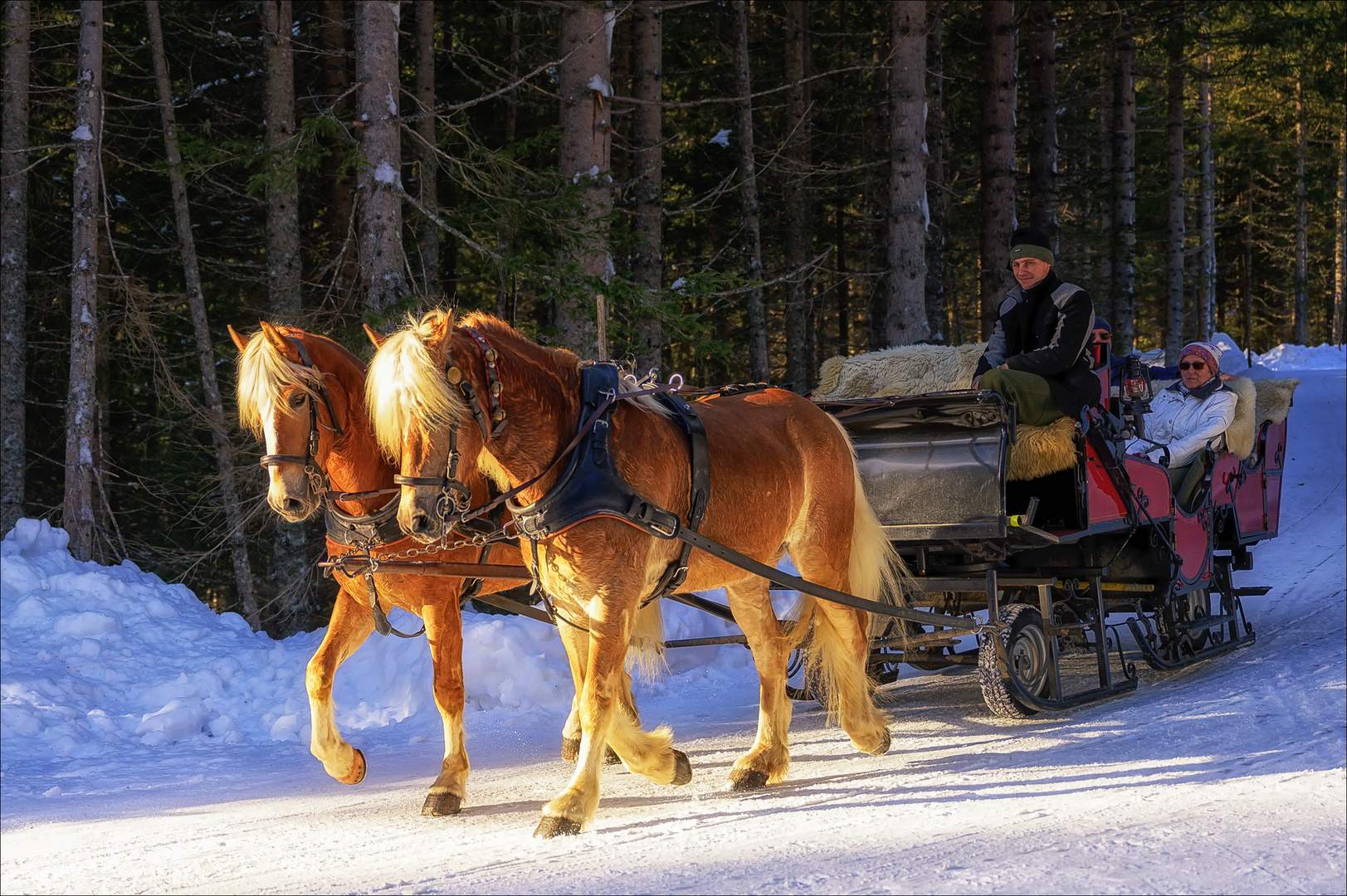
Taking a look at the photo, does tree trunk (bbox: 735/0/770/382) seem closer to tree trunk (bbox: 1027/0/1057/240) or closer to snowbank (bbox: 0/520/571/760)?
tree trunk (bbox: 1027/0/1057/240)

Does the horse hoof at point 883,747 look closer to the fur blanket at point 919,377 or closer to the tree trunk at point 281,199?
the fur blanket at point 919,377

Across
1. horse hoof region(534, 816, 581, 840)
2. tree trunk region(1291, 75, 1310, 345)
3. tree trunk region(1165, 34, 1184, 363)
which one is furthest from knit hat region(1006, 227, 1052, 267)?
tree trunk region(1291, 75, 1310, 345)

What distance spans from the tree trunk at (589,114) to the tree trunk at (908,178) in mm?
3375

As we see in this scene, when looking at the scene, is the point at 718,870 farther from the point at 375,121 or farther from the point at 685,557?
the point at 375,121

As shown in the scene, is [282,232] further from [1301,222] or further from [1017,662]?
[1301,222]

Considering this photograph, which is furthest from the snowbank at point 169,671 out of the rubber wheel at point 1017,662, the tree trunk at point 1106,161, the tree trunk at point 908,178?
the tree trunk at point 1106,161

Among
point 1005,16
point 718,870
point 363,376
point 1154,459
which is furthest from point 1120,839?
point 1005,16

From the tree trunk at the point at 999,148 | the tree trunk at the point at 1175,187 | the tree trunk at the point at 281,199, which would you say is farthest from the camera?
the tree trunk at the point at 1175,187

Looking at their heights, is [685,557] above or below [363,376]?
below

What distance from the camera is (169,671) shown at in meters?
7.06

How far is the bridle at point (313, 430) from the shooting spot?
4.59m

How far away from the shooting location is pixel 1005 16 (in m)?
13.2

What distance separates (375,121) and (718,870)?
6.25 metres

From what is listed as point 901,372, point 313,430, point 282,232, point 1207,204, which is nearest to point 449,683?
point 313,430
